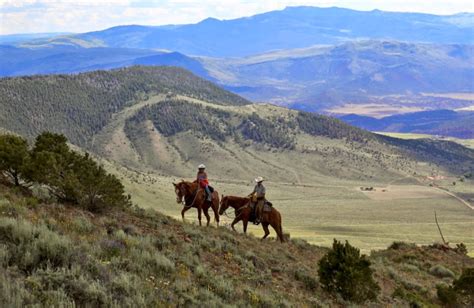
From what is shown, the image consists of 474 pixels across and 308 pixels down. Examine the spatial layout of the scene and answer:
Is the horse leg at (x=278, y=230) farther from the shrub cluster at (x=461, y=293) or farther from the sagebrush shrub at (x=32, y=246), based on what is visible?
the sagebrush shrub at (x=32, y=246)

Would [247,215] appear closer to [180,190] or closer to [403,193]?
[180,190]

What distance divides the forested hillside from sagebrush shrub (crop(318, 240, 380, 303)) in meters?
102

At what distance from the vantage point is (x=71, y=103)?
134 m

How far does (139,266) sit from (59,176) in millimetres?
7517

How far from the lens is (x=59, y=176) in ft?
51.5

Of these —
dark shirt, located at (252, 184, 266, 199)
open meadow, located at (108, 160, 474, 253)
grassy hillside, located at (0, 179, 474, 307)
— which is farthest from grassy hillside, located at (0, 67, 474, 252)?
grassy hillside, located at (0, 179, 474, 307)

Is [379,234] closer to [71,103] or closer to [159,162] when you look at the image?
[159,162]

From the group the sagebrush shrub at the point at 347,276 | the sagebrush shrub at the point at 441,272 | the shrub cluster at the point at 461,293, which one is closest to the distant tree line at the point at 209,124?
the sagebrush shrub at the point at 441,272

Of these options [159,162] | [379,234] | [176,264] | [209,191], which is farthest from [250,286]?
[159,162]

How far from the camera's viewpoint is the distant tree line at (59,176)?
1551cm

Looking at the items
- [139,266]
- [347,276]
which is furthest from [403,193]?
[139,266]

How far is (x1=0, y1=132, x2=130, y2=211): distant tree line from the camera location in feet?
50.9

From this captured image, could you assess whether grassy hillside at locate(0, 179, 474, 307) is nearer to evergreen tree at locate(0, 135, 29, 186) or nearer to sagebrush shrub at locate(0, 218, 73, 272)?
sagebrush shrub at locate(0, 218, 73, 272)

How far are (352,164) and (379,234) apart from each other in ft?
237
